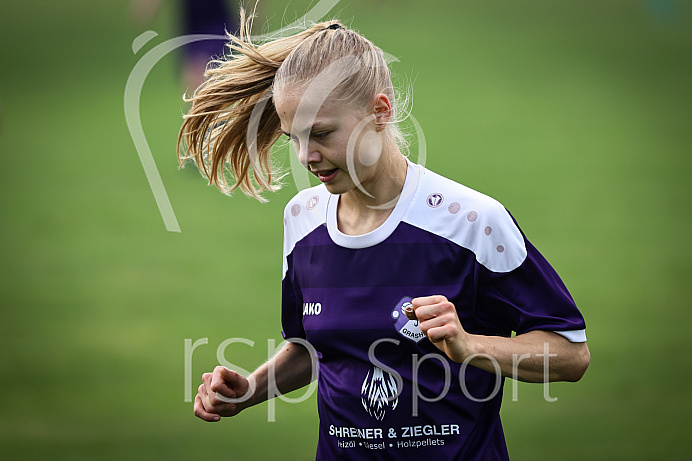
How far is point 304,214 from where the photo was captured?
7.70ft

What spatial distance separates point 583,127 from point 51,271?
7.22m

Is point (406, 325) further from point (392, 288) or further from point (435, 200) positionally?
point (435, 200)

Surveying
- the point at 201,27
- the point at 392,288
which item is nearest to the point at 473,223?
the point at 392,288

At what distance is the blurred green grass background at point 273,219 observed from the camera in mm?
4949

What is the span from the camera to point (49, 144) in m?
12.1

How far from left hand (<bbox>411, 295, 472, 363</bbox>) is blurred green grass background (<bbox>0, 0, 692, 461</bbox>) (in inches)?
41.3

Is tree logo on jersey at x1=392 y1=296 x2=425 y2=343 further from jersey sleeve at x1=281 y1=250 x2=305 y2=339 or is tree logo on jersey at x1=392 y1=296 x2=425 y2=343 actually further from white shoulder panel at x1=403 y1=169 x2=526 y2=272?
jersey sleeve at x1=281 y1=250 x2=305 y2=339

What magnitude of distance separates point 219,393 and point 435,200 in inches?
27.5

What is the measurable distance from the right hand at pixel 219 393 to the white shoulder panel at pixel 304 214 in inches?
13.0

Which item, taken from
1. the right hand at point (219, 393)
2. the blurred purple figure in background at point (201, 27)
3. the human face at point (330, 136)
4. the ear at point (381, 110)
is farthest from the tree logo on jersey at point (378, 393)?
the blurred purple figure in background at point (201, 27)

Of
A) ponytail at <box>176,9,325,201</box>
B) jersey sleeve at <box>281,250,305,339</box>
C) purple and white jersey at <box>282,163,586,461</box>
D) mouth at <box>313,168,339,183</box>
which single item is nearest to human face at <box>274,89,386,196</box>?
mouth at <box>313,168,339,183</box>

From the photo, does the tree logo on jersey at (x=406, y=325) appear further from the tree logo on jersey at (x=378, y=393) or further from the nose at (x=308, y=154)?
the nose at (x=308, y=154)

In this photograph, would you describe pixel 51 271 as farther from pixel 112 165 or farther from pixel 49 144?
pixel 49 144

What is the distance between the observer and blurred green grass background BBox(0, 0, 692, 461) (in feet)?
16.2
